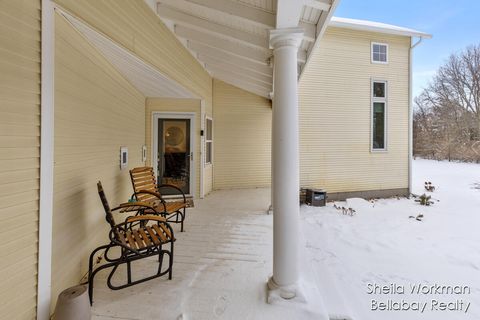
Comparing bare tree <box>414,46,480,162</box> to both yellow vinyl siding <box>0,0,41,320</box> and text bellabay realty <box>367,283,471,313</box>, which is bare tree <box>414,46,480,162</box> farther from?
yellow vinyl siding <box>0,0,41,320</box>

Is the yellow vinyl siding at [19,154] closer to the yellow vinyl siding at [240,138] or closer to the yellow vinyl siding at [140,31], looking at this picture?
the yellow vinyl siding at [140,31]

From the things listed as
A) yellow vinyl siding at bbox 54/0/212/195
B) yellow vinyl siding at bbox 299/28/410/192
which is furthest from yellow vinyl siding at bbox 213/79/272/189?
yellow vinyl siding at bbox 54/0/212/195

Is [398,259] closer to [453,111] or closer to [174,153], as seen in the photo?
[174,153]

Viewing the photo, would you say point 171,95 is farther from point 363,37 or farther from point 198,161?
point 363,37

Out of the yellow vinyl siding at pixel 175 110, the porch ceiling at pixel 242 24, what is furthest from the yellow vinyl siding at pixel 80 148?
the yellow vinyl siding at pixel 175 110

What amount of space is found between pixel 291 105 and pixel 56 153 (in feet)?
6.55

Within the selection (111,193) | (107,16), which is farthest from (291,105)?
(111,193)

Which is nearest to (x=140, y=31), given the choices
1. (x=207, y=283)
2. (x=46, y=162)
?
(x=46, y=162)

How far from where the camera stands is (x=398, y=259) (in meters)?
3.22

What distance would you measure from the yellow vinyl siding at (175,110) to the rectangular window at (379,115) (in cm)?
498

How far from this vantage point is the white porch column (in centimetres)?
213

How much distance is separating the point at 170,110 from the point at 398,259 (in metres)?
4.89

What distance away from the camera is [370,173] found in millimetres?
6973

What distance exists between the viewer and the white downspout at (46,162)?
168cm
